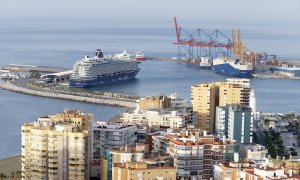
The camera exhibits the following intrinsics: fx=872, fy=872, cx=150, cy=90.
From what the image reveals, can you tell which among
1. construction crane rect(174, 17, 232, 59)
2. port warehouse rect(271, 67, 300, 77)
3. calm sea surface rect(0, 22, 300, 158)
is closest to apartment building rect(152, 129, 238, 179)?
calm sea surface rect(0, 22, 300, 158)

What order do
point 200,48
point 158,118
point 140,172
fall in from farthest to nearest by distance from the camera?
1. point 200,48
2. point 158,118
3. point 140,172

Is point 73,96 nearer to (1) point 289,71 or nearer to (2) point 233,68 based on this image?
(2) point 233,68

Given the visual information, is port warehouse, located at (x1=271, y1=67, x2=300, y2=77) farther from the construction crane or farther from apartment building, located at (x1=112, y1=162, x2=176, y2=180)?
apartment building, located at (x1=112, y1=162, x2=176, y2=180)

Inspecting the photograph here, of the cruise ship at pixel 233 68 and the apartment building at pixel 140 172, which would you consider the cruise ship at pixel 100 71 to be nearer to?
the cruise ship at pixel 233 68

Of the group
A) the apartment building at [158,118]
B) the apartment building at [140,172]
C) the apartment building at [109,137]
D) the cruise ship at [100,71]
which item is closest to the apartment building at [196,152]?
the apartment building at [140,172]

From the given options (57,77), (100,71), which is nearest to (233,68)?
(100,71)
